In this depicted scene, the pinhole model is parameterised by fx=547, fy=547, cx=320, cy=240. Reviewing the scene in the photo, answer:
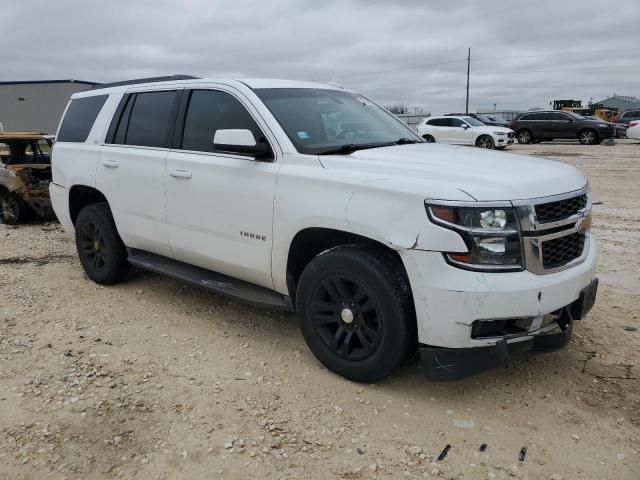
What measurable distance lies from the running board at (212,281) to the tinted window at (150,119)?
3.21ft

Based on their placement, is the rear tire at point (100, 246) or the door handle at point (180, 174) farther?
the rear tire at point (100, 246)

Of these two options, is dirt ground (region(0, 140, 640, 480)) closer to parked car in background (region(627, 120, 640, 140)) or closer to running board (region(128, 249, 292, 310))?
running board (region(128, 249, 292, 310))

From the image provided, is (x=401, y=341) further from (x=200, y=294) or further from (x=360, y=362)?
(x=200, y=294)

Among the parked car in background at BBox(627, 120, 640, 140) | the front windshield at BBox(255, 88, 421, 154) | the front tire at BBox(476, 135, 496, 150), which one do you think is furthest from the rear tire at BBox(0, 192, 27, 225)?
the parked car in background at BBox(627, 120, 640, 140)

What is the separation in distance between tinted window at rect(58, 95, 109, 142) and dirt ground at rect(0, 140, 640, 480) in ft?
→ 5.76

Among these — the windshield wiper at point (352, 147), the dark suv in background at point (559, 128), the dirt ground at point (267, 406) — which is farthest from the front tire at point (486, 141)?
the windshield wiper at point (352, 147)

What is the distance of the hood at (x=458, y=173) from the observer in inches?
112

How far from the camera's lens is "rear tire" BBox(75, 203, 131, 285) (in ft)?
16.7

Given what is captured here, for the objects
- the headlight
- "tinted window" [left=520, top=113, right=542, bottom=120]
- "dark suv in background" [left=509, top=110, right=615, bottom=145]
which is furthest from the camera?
"tinted window" [left=520, top=113, right=542, bottom=120]

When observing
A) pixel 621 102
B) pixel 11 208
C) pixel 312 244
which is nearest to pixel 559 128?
pixel 11 208

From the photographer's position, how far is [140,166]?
4.52 m

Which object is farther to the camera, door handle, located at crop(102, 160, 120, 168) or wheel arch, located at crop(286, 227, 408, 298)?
door handle, located at crop(102, 160, 120, 168)

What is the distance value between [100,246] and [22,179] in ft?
14.7

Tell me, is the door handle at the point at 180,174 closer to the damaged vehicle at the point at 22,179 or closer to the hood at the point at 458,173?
the hood at the point at 458,173
